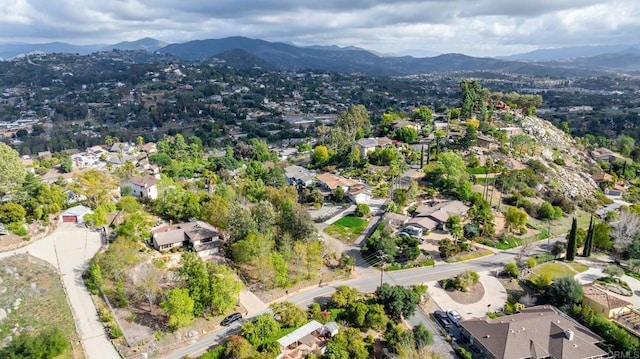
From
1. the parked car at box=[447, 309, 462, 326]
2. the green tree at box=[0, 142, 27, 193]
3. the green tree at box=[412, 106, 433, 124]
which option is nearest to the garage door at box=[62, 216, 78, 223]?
the green tree at box=[0, 142, 27, 193]

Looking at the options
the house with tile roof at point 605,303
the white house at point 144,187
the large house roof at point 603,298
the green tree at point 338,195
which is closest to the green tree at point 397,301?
the house with tile roof at point 605,303

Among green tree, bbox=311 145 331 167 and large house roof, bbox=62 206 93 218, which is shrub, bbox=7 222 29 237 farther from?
green tree, bbox=311 145 331 167

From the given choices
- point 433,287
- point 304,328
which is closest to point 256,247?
point 304,328

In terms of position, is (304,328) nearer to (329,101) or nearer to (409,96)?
(329,101)

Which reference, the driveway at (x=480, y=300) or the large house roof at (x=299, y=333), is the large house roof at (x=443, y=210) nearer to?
the driveway at (x=480, y=300)

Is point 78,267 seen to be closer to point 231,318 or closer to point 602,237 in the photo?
point 231,318
